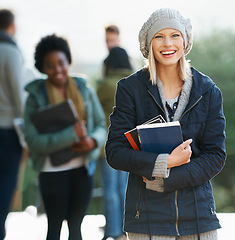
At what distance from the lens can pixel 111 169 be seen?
3816 mm

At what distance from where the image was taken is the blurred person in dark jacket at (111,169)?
384cm

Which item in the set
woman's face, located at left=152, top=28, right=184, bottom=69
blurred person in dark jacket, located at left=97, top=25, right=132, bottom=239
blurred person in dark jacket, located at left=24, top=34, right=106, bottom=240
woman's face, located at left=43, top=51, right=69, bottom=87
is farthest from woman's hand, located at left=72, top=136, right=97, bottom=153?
woman's face, located at left=152, top=28, right=184, bottom=69

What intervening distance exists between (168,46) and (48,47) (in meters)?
1.46

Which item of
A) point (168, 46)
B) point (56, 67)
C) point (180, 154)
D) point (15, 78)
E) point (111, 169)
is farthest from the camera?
point (111, 169)

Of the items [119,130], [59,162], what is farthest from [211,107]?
[59,162]

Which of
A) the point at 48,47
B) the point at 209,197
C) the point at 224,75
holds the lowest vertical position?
the point at 209,197

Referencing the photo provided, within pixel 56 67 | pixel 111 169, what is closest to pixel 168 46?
pixel 56 67

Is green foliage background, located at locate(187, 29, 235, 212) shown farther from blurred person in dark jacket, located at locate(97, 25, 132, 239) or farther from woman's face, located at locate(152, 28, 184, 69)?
woman's face, located at locate(152, 28, 184, 69)

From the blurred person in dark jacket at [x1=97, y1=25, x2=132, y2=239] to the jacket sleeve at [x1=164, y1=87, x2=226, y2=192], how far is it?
197 centimetres

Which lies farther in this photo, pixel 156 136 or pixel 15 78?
pixel 15 78

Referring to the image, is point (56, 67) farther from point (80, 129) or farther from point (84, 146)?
point (84, 146)

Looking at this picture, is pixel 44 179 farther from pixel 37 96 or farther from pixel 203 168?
pixel 203 168

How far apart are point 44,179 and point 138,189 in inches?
47.8

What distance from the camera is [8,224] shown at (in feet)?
15.0
